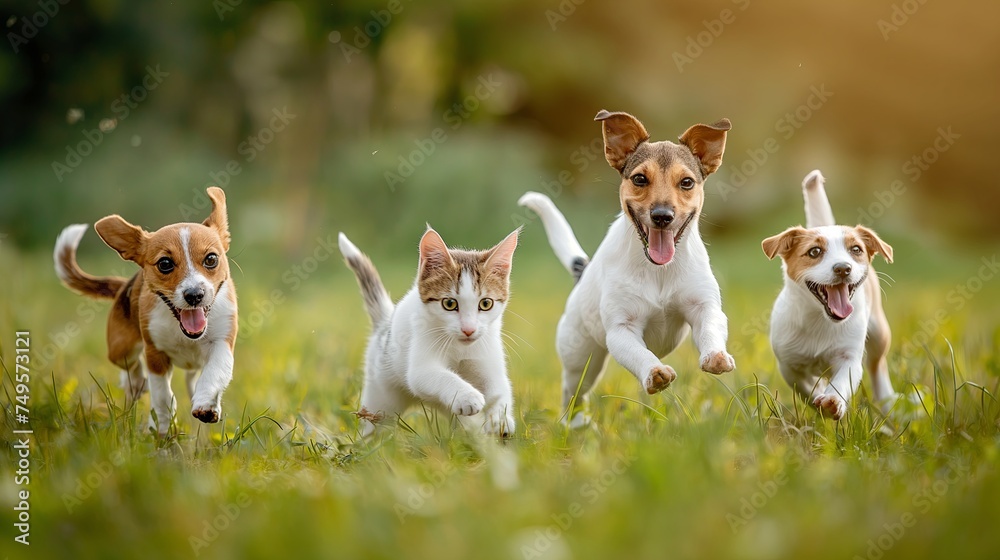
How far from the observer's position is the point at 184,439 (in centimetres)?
427

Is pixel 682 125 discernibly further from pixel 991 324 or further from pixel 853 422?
pixel 853 422

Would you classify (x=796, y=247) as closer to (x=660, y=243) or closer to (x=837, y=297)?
(x=837, y=297)

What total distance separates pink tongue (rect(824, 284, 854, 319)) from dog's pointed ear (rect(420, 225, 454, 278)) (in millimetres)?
1733

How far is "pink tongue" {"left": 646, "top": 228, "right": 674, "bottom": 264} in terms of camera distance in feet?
13.6

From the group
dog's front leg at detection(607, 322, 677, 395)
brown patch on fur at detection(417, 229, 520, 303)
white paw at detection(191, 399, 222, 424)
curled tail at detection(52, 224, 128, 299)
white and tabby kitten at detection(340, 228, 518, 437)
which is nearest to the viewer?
white paw at detection(191, 399, 222, 424)

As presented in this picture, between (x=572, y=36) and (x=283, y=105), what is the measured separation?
4321 millimetres

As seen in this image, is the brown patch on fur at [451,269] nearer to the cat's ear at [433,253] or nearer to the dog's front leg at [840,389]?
the cat's ear at [433,253]

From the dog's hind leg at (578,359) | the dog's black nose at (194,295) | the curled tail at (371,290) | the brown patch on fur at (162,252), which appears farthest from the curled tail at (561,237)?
the dog's black nose at (194,295)

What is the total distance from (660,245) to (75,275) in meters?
2.94

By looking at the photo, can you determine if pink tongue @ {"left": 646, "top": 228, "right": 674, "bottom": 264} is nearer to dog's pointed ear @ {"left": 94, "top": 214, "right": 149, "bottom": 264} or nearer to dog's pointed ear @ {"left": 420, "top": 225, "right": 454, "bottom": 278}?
dog's pointed ear @ {"left": 420, "top": 225, "right": 454, "bottom": 278}

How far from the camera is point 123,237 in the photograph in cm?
395

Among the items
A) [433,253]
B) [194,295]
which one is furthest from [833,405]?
[194,295]

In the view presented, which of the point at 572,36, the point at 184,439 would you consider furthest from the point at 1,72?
the point at 184,439

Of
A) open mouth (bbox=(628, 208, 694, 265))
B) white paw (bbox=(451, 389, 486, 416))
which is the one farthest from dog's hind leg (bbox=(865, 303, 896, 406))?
white paw (bbox=(451, 389, 486, 416))
